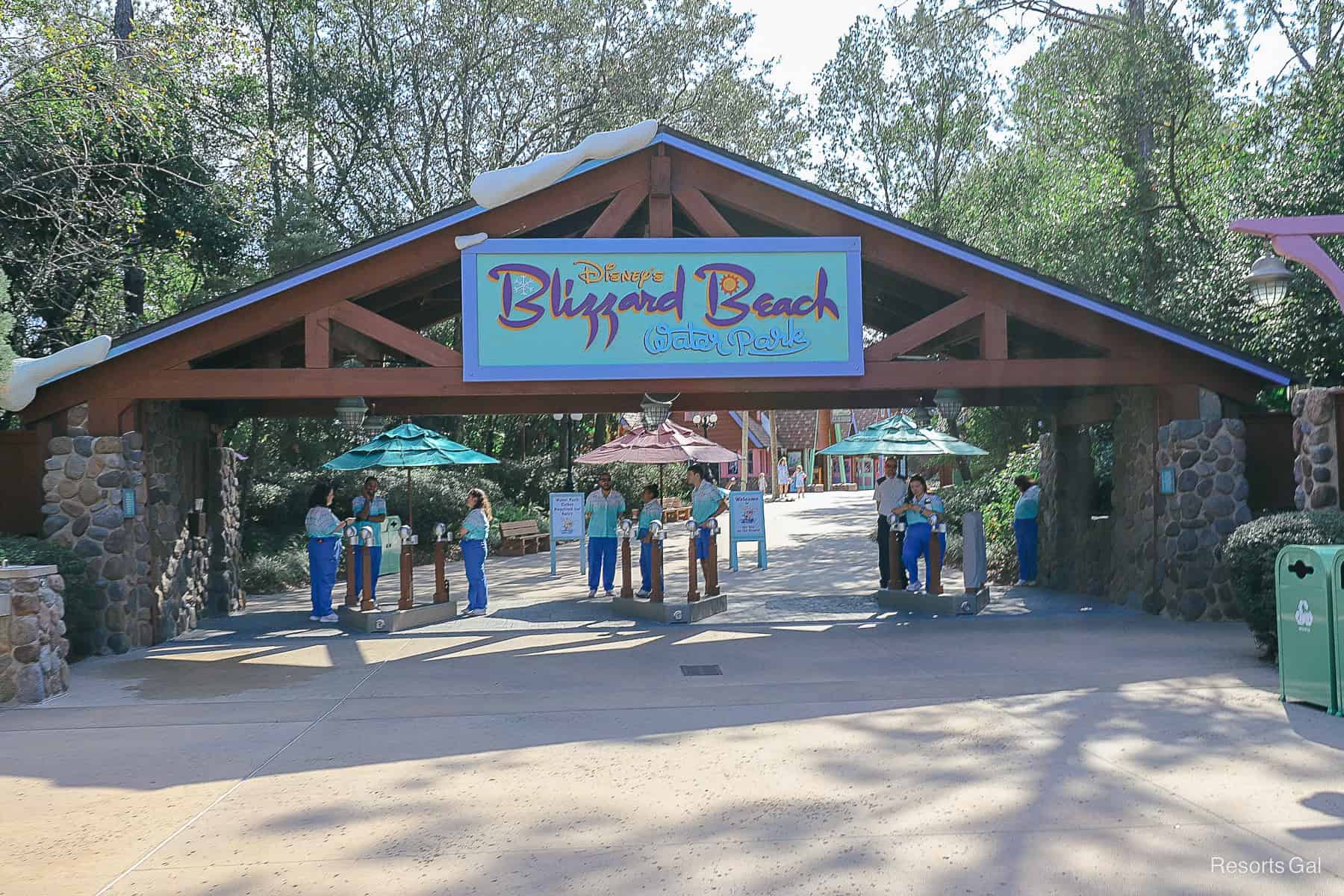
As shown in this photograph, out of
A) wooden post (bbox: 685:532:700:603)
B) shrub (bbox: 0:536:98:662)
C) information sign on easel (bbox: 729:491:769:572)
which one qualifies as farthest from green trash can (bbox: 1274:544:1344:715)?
information sign on easel (bbox: 729:491:769:572)

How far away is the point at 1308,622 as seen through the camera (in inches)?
299

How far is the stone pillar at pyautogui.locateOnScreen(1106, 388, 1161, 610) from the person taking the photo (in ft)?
42.3

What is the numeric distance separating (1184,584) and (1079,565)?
3.13 metres

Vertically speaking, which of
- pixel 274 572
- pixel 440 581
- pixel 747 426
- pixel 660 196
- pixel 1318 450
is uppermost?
pixel 660 196

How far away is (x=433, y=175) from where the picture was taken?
2678 cm

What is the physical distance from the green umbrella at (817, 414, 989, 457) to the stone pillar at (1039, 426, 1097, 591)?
1717 mm

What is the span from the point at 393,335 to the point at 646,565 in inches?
228

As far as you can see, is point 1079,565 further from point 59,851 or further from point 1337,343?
point 59,851

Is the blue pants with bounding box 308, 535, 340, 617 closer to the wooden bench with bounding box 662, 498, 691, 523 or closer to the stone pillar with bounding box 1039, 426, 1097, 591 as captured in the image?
the stone pillar with bounding box 1039, 426, 1097, 591

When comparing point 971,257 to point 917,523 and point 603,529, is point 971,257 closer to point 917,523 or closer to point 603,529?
point 917,523

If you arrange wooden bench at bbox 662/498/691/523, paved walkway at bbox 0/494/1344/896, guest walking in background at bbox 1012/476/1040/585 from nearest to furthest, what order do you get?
paved walkway at bbox 0/494/1344/896, guest walking in background at bbox 1012/476/1040/585, wooden bench at bbox 662/498/691/523

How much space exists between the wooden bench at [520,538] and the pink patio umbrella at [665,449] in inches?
212

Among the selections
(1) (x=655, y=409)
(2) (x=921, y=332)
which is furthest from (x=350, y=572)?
(2) (x=921, y=332)

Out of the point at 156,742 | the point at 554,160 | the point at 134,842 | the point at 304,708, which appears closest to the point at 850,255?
the point at 554,160
